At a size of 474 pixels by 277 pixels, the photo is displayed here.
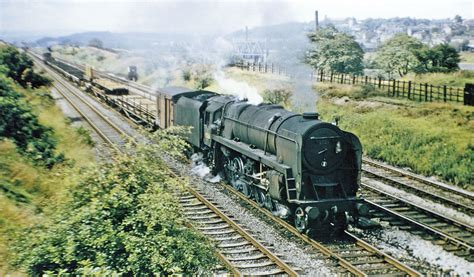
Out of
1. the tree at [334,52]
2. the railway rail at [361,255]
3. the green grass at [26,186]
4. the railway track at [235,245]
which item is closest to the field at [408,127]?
the tree at [334,52]

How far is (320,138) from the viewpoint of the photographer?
38.2 feet

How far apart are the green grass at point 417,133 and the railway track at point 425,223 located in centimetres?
→ 354

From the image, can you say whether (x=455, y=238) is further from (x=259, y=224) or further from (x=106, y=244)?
(x=106, y=244)

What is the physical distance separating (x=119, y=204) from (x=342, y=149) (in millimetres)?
5981

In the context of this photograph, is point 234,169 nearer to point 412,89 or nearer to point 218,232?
point 218,232

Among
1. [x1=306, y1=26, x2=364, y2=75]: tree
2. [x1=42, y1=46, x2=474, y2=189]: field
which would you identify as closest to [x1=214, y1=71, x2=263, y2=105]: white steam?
[x1=42, y1=46, x2=474, y2=189]: field

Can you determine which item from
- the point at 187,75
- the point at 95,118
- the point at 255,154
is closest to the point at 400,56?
the point at 187,75

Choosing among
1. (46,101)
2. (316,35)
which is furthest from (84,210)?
(316,35)

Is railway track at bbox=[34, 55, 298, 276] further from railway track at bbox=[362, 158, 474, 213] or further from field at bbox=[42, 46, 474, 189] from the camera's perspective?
railway track at bbox=[362, 158, 474, 213]

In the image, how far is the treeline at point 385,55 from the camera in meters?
34.6

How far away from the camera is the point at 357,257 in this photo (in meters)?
10.6

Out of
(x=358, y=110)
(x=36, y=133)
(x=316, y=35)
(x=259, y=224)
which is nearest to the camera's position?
(x=259, y=224)

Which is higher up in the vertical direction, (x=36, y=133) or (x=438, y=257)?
(x=36, y=133)

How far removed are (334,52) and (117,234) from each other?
30.0m
